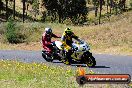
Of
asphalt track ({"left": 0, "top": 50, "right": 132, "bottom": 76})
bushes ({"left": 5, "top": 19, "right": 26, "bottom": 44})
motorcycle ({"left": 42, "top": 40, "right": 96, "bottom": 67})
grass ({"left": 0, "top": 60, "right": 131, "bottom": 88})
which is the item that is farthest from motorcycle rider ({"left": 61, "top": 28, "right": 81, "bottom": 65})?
bushes ({"left": 5, "top": 19, "right": 26, "bottom": 44})

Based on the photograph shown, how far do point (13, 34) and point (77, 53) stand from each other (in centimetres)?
1400

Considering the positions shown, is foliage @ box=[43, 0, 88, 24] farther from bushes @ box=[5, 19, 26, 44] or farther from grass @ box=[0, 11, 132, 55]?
bushes @ box=[5, 19, 26, 44]

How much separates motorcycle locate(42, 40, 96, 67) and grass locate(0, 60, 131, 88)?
3.65 m

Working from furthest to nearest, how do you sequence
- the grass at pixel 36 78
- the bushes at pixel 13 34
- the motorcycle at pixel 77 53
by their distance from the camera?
the bushes at pixel 13 34
the motorcycle at pixel 77 53
the grass at pixel 36 78

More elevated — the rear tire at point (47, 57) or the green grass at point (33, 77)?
the green grass at point (33, 77)

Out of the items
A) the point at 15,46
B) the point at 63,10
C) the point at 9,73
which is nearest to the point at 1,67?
the point at 9,73

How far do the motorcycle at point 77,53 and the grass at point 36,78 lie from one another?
144 inches

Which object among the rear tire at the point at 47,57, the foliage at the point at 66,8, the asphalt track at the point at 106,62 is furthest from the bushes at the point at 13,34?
the foliage at the point at 66,8

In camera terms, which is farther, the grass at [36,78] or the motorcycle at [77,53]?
the motorcycle at [77,53]

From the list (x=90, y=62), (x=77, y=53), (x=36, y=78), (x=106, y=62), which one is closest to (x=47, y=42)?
(x=77, y=53)

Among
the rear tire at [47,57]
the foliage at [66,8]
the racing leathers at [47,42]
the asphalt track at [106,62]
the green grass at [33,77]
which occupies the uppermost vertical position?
the foliage at [66,8]

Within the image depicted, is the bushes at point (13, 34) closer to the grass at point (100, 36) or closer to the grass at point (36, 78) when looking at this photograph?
the grass at point (100, 36)

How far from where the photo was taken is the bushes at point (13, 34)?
108 ft

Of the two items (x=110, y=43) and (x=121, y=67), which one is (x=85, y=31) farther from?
(x=121, y=67)
